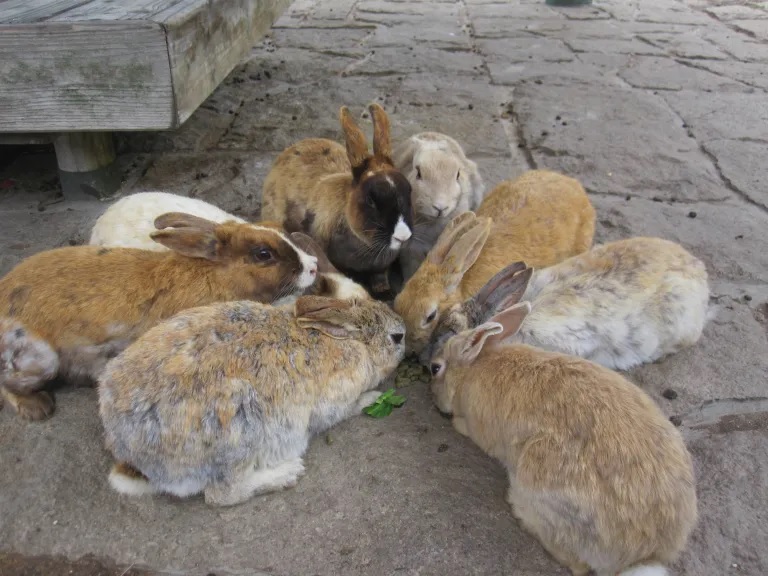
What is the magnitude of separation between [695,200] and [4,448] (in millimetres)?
4612

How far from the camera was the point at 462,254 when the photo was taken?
10.9 feet

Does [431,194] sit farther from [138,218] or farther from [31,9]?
[31,9]

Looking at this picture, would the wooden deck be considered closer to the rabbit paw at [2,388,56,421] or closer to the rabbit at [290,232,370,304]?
the rabbit at [290,232,370,304]

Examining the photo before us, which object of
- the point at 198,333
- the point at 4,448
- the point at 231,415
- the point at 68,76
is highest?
the point at 68,76

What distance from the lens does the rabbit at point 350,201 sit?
352cm

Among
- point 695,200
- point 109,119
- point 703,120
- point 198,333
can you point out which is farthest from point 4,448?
point 703,120

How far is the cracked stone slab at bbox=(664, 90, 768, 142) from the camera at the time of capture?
5723 millimetres

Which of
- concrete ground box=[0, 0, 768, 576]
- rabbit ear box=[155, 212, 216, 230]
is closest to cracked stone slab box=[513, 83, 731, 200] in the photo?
concrete ground box=[0, 0, 768, 576]

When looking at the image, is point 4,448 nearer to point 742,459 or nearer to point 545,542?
point 545,542

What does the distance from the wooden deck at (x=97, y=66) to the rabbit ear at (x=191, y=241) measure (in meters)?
1.06

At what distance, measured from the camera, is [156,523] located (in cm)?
244

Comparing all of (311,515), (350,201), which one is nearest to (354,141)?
(350,201)

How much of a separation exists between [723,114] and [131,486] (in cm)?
607

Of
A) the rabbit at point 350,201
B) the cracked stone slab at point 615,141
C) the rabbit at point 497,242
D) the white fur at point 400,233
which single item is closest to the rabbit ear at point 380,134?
the rabbit at point 350,201
